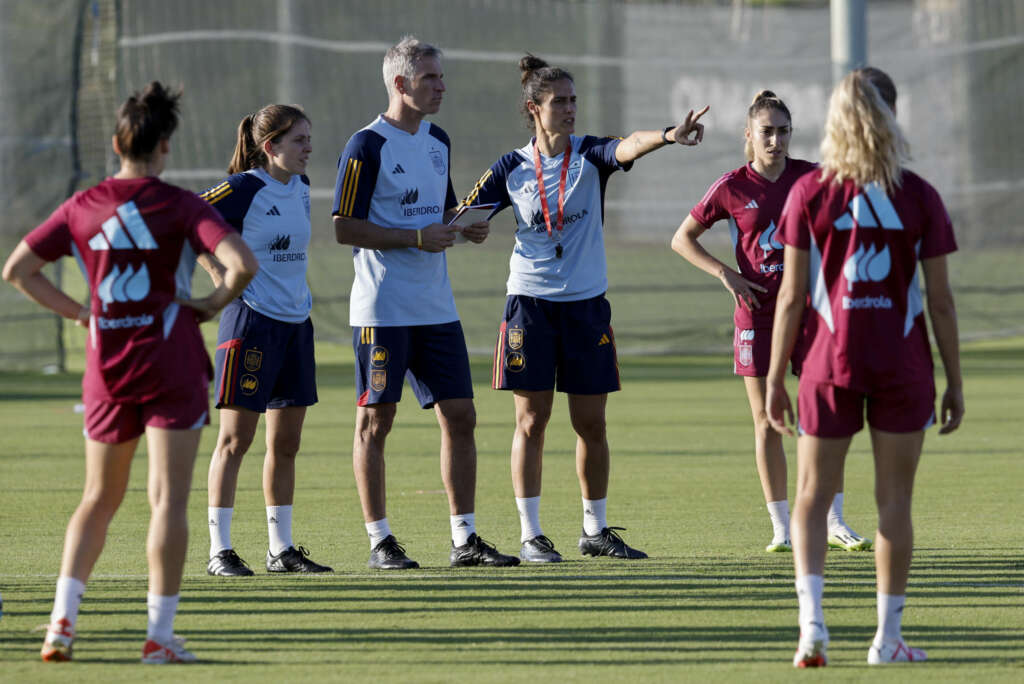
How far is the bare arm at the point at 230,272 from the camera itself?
16.1 feet

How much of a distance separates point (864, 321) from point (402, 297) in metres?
2.66

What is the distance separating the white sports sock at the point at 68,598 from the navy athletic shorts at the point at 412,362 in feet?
6.87

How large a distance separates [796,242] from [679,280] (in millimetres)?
16391

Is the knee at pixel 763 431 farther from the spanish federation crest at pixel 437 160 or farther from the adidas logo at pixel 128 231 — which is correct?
the adidas logo at pixel 128 231

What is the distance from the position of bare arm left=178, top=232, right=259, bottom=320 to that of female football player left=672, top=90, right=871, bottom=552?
9.09 ft

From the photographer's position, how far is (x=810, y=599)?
4.86 meters

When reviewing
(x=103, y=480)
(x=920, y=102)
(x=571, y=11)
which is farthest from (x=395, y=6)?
(x=103, y=480)

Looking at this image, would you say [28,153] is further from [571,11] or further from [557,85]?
[557,85]

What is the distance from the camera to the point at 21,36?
18.8 meters

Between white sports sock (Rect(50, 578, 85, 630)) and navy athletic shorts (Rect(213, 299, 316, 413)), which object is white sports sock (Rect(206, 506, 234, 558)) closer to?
navy athletic shorts (Rect(213, 299, 316, 413))

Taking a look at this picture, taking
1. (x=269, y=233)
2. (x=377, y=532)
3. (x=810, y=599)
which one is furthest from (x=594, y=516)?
(x=810, y=599)

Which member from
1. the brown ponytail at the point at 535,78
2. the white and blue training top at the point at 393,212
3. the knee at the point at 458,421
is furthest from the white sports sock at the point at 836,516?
the brown ponytail at the point at 535,78

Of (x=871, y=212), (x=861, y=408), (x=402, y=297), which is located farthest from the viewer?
(x=402, y=297)

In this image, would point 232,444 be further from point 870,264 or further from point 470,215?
point 870,264
